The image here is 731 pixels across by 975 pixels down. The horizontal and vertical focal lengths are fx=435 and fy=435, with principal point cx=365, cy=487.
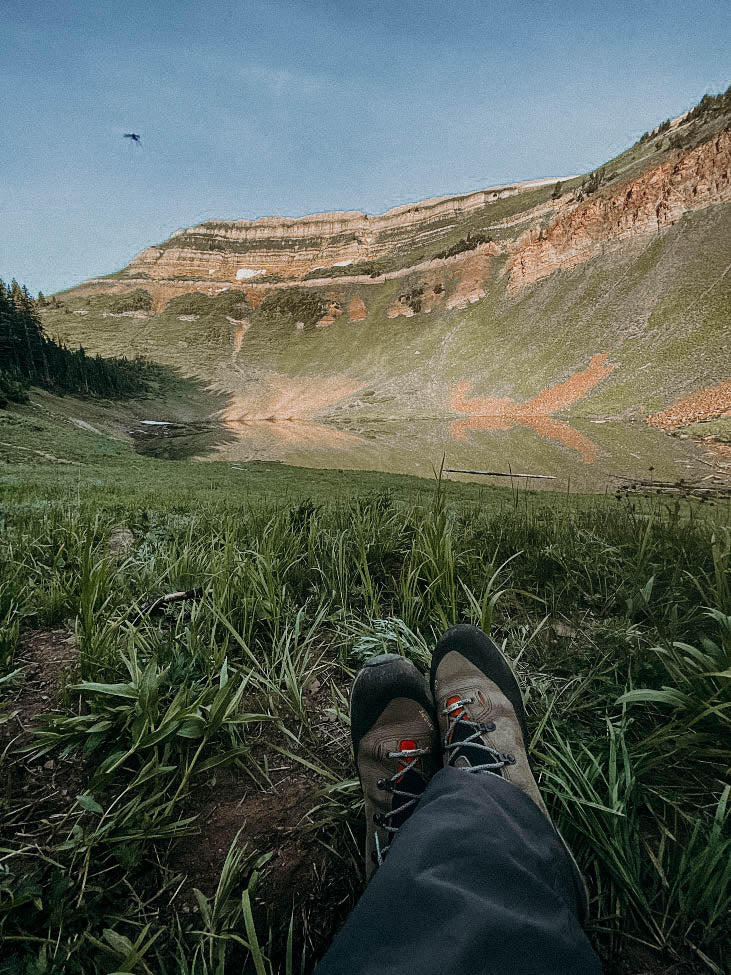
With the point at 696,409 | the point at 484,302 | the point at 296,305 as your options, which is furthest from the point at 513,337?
the point at 296,305

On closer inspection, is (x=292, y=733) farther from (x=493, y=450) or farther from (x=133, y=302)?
(x=133, y=302)

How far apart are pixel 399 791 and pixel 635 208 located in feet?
191

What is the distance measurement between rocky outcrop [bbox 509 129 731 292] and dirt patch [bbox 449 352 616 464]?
1636 cm

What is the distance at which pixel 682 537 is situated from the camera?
7.72 ft

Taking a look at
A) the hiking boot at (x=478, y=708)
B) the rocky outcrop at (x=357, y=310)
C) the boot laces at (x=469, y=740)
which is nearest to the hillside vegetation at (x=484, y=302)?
the rocky outcrop at (x=357, y=310)

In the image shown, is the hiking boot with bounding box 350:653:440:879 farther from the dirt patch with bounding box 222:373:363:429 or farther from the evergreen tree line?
the dirt patch with bounding box 222:373:363:429

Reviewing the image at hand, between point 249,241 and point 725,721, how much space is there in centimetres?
13574

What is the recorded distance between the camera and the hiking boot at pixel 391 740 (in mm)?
1194

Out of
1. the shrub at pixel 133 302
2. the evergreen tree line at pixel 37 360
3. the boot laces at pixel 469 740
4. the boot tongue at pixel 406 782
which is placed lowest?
the boot tongue at pixel 406 782

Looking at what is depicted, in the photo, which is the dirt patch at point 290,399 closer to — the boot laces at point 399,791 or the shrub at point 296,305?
the shrub at point 296,305

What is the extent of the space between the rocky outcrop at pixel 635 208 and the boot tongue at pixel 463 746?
54.1 meters

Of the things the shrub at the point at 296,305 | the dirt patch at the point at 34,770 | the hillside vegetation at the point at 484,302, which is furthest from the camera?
the shrub at the point at 296,305

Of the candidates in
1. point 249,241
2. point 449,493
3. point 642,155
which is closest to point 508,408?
point 449,493

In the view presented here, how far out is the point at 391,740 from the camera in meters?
1.37
